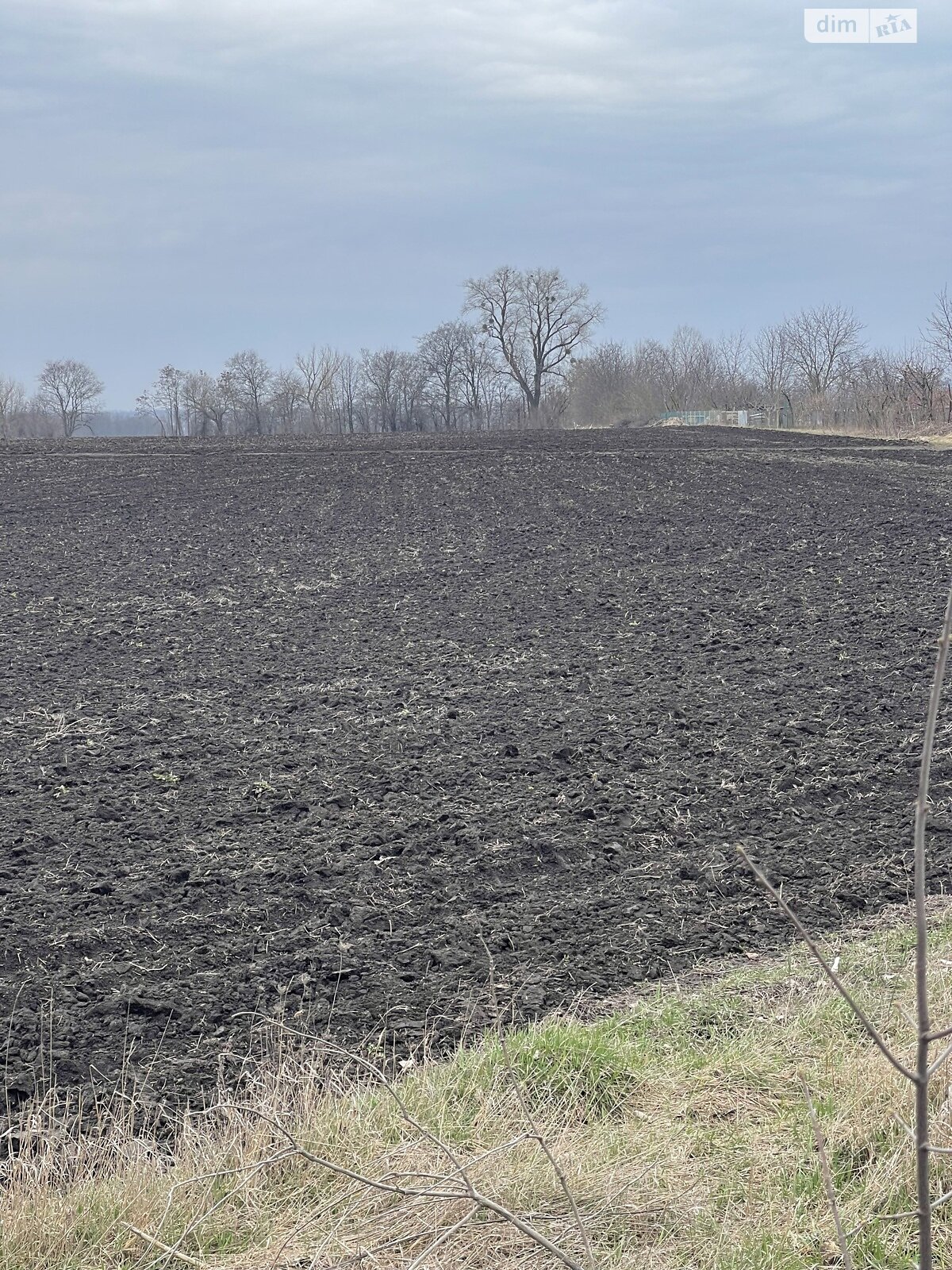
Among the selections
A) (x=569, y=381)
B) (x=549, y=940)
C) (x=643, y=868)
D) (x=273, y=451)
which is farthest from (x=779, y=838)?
(x=569, y=381)

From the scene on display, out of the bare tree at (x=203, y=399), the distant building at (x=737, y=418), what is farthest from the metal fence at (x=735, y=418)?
the bare tree at (x=203, y=399)

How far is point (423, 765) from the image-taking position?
280 inches

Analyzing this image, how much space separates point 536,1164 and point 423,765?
422cm

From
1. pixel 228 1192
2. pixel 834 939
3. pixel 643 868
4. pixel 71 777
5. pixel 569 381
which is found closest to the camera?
pixel 228 1192

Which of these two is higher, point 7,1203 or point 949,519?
point 949,519

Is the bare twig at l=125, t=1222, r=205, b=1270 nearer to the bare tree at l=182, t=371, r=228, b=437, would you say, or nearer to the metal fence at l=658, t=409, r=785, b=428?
the metal fence at l=658, t=409, r=785, b=428

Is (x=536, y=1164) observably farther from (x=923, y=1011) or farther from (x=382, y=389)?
(x=382, y=389)

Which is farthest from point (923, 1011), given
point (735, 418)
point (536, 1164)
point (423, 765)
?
point (735, 418)

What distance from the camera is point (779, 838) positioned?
19.7 ft

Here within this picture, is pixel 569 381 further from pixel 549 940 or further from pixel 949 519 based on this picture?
pixel 549 940

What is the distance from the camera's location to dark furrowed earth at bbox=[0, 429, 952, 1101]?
4.69 meters

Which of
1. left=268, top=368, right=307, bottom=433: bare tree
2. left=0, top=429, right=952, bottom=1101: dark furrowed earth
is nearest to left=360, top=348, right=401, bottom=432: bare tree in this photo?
left=268, top=368, right=307, bottom=433: bare tree

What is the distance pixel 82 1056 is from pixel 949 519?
1467 cm

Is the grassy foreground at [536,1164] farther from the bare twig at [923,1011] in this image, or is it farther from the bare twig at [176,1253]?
the bare twig at [923,1011]
